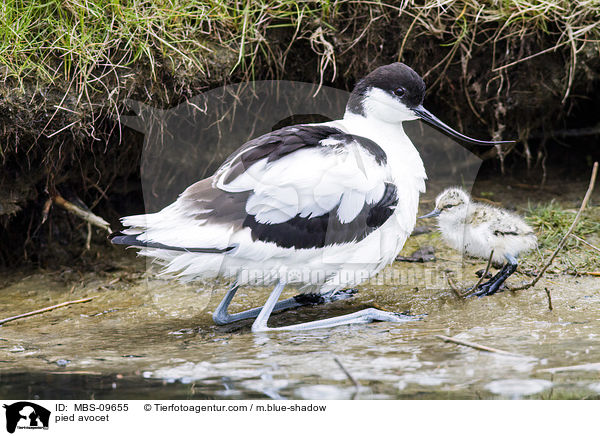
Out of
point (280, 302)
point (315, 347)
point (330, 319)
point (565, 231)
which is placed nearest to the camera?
point (315, 347)

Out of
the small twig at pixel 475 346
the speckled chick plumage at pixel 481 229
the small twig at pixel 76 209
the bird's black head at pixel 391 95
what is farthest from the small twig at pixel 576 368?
→ the small twig at pixel 76 209

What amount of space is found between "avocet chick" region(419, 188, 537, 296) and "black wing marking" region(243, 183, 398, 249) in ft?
1.83

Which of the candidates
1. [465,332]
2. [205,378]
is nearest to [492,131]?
[465,332]

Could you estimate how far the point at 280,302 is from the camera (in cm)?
349

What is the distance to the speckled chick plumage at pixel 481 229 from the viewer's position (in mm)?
3238

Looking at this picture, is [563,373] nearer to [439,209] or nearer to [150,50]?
[439,209]

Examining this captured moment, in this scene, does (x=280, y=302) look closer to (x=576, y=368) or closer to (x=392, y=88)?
(x=392, y=88)

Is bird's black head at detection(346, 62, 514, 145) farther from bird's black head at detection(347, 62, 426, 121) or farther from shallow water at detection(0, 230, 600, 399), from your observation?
shallow water at detection(0, 230, 600, 399)
